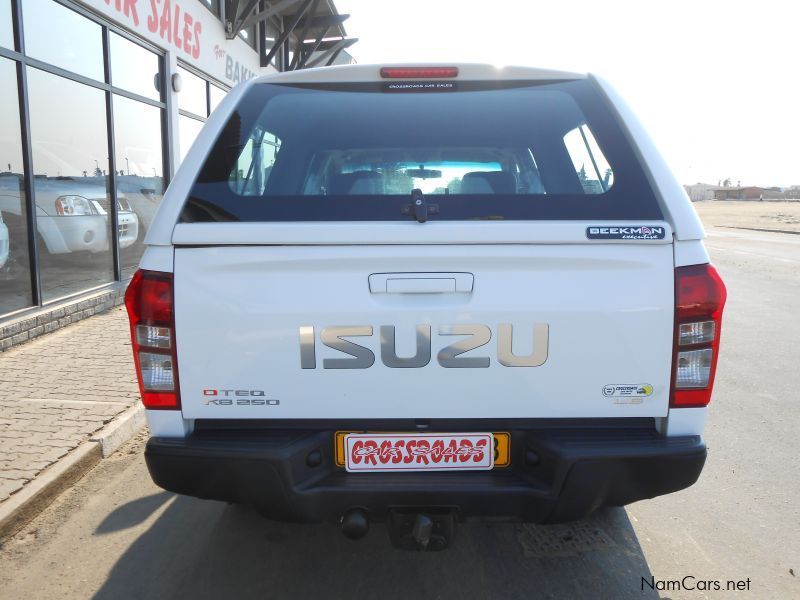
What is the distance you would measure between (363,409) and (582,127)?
1416 mm

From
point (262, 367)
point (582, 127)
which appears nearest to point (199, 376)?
point (262, 367)

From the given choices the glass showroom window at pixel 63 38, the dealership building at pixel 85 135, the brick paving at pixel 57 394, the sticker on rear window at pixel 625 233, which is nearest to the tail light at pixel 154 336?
the sticker on rear window at pixel 625 233

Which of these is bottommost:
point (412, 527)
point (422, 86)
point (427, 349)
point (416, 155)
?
point (412, 527)

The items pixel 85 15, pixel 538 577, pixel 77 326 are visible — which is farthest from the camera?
pixel 85 15

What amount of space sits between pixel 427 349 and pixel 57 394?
3.52 m

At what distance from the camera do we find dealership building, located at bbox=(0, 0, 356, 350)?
6098 millimetres

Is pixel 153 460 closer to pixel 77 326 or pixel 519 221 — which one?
pixel 519 221

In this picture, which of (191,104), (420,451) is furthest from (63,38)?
(420,451)

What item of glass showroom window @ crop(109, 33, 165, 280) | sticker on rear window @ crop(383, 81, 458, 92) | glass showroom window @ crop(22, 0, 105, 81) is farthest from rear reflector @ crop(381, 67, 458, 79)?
glass showroom window @ crop(109, 33, 165, 280)

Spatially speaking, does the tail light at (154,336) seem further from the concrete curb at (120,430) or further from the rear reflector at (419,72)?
the concrete curb at (120,430)

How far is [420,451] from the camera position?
82.6 inches

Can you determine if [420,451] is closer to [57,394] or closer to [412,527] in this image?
[412,527]

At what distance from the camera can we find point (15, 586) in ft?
8.37

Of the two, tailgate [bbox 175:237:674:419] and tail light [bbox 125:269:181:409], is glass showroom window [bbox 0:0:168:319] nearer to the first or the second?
tail light [bbox 125:269:181:409]
